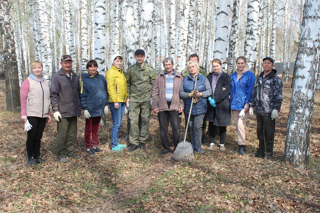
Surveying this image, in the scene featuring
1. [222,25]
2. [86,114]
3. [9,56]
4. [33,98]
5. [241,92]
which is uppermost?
[222,25]

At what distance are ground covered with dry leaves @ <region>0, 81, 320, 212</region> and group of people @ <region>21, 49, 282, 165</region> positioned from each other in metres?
0.41

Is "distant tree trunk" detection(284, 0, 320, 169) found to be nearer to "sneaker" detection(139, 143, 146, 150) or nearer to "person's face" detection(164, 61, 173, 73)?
"person's face" detection(164, 61, 173, 73)

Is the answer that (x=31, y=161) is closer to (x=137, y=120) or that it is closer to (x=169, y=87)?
(x=137, y=120)

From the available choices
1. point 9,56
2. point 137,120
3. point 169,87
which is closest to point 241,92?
point 169,87

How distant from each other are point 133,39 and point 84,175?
395cm

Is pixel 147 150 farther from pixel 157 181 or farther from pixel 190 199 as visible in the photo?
pixel 190 199

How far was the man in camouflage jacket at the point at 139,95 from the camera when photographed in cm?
582

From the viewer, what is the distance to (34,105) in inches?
178

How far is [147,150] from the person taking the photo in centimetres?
603

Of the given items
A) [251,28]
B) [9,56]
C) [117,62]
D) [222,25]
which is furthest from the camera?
[9,56]

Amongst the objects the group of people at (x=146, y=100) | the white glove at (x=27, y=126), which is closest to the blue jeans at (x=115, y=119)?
the group of people at (x=146, y=100)

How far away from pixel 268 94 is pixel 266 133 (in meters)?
0.85

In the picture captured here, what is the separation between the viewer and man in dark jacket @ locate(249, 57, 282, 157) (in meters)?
4.82

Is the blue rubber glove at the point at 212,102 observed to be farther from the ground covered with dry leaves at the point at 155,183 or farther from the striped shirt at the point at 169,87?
A: the ground covered with dry leaves at the point at 155,183
